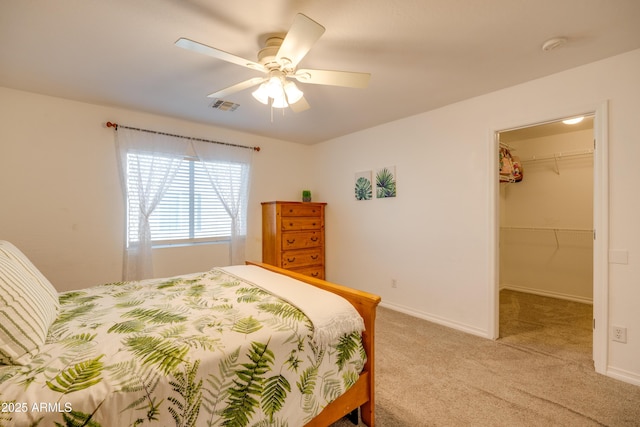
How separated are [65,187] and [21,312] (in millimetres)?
2291

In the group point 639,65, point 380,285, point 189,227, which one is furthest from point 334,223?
point 639,65

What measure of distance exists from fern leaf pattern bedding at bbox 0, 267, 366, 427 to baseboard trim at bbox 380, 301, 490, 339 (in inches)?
72.3

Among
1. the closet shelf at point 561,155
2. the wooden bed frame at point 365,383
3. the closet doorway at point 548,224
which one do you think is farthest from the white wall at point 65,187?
the closet shelf at point 561,155

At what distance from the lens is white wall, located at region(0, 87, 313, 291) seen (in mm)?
2580

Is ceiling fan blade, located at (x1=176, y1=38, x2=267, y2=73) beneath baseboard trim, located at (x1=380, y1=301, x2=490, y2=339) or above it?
above

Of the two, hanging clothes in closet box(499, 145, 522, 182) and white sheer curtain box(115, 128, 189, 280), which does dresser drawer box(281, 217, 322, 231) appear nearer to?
white sheer curtain box(115, 128, 189, 280)

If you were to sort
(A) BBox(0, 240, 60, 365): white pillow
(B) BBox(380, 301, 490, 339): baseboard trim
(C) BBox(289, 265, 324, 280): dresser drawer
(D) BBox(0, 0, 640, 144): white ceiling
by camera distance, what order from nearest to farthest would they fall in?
(A) BBox(0, 240, 60, 365): white pillow
(D) BBox(0, 0, 640, 144): white ceiling
(B) BBox(380, 301, 490, 339): baseboard trim
(C) BBox(289, 265, 324, 280): dresser drawer

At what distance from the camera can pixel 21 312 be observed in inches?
43.8

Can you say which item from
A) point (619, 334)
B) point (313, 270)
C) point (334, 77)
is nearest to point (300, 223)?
point (313, 270)

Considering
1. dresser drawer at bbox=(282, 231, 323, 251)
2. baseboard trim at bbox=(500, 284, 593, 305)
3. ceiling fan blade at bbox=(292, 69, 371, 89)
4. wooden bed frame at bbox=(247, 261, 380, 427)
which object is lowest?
baseboard trim at bbox=(500, 284, 593, 305)

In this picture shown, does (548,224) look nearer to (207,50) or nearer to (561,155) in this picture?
(561,155)

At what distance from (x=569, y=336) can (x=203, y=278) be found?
11.6 feet

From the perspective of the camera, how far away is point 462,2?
1.52 metres

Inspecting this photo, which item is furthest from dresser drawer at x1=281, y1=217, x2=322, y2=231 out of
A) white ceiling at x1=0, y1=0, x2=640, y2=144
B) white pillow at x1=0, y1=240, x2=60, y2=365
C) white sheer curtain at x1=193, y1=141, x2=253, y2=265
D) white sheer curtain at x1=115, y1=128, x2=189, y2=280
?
white pillow at x1=0, y1=240, x2=60, y2=365
